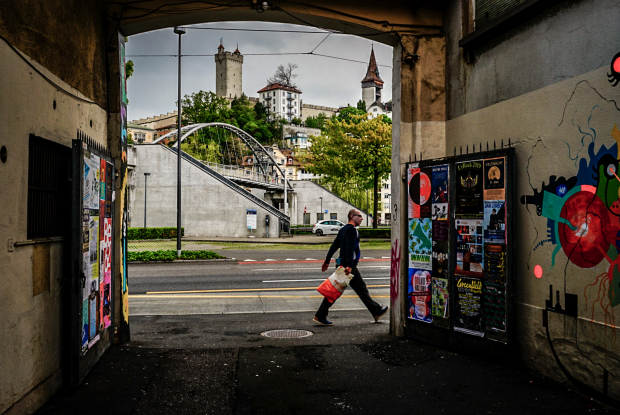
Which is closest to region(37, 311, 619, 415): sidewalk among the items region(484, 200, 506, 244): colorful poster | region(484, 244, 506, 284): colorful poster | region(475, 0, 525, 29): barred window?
region(484, 244, 506, 284): colorful poster

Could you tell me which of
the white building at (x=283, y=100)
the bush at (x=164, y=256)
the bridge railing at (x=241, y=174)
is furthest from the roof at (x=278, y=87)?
the bush at (x=164, y=256)

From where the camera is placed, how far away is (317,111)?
185625mm

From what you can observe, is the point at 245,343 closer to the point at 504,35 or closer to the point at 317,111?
the point at 504,35

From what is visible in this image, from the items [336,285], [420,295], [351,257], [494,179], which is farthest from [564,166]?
[336,285]

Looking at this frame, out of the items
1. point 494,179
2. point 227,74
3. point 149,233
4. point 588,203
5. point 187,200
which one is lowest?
point 149,233

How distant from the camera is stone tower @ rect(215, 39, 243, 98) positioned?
161375 millimetres

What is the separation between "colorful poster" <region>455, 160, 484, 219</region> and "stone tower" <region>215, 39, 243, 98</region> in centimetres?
15946

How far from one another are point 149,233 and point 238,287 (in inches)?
946

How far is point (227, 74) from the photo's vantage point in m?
161

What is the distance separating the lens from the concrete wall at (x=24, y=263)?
165 inches

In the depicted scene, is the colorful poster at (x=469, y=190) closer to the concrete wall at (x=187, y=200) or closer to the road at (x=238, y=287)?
the road at (x=238, y=287)

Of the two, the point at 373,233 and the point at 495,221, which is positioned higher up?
the point at 495,221

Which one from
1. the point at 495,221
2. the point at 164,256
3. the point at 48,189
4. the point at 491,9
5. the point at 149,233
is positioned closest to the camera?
the point at 48,189

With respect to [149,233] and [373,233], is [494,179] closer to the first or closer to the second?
[149,233]
